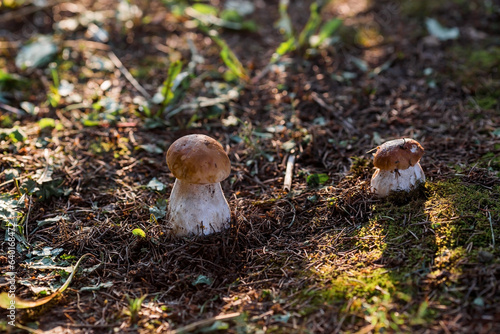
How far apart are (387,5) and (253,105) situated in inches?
152

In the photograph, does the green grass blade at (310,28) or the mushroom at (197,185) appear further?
the green grass blade at (310,28)

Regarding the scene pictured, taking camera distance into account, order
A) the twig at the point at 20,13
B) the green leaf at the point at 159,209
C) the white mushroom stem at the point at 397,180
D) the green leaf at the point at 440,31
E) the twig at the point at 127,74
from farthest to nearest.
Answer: the twig at the point at 20,13
the green leaf at the point at 440,31
the twig at the point at 127,74
the green leaf at the point at 159,209
the white mushroom stem at the point at 397,180

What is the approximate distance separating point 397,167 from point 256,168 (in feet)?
4.42

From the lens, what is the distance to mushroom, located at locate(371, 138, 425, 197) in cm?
291

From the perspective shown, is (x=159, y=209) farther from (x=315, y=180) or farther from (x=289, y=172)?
(x=315, y=180)

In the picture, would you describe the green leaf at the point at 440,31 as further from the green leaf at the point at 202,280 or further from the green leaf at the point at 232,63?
the green leaf at the point at 202,280

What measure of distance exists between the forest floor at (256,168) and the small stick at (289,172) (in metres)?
0.03

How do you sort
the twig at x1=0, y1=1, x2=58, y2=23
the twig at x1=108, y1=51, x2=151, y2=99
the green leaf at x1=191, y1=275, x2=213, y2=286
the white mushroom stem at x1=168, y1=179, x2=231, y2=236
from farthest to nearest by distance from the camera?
1. the twig at x1=0, y1=1, x2=58, y2=23
2. the twig at x1=108, y1=51, x2=151, y2=99
3. the white mushroom stem at x1=168, y1=179, x2=231, y2=236
4. the green leaf at x1=191, y1=275, x2=213, y2=286

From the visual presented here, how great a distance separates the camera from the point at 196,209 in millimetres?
2873

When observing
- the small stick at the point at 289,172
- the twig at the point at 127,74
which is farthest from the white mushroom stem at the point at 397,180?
the twig at the point at 127,74

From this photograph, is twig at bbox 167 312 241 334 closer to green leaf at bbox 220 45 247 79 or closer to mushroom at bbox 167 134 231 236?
mushroom at bbox 167 134 231 236

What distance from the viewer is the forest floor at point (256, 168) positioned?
7.80 feet

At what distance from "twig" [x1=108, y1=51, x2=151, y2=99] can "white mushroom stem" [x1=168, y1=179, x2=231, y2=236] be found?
7.61ft

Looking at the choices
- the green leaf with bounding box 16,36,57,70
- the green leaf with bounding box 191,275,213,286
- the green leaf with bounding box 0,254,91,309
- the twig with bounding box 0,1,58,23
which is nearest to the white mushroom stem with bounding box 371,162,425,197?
the green leaf with bounding box 191,275,213,286
